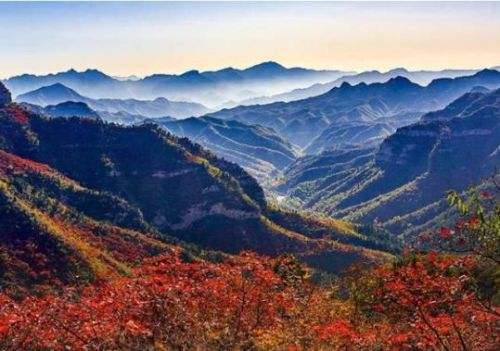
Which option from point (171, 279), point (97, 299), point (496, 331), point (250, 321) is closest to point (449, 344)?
point (496, 331)

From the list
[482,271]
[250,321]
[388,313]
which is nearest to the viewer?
[250,321]

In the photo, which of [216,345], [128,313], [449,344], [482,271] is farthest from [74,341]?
[482,271]

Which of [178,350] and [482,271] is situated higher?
[178,350]

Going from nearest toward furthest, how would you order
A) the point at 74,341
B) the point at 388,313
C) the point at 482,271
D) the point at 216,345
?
the point at 74,341
the point at 216,345
the point at 388,313
the point at 482,271

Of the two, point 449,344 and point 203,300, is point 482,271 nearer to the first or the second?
point 449,344

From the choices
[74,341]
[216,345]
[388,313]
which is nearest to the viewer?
[74,341]

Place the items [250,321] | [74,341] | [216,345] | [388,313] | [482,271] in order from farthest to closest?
[482,271]
[388,313]
[250,321]
[216,345]
[74,341]

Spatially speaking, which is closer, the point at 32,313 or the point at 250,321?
the point at 32,313

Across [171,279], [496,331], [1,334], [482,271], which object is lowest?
[482,271]

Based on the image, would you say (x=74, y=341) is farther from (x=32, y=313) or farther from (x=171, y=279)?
(x=171, y=279)
